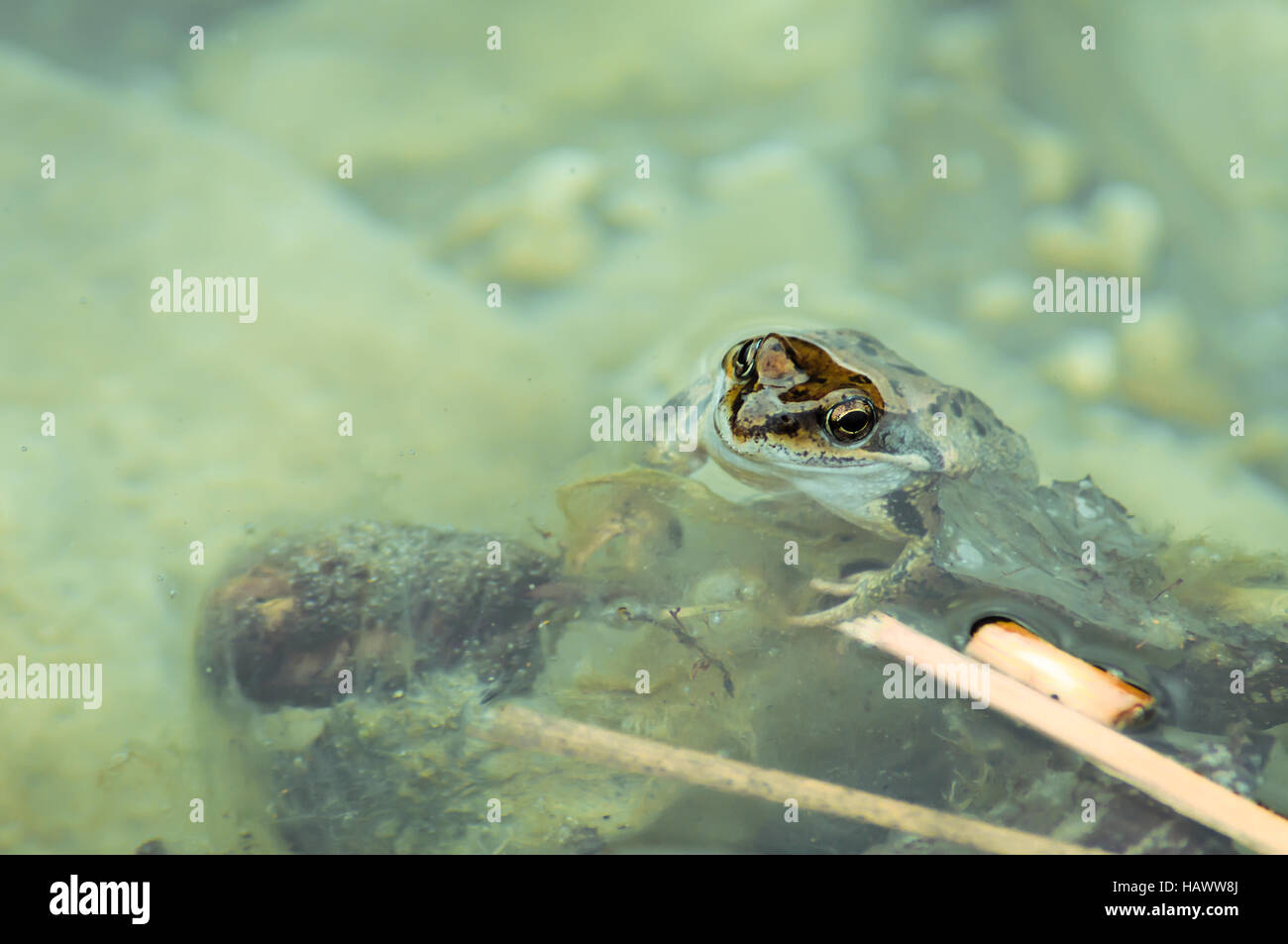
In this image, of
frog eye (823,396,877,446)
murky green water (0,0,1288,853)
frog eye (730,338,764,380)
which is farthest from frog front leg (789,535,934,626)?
frog eye (730,338,764,380)

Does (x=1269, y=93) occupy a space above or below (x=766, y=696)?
above

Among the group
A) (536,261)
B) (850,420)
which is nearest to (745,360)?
(850,420)

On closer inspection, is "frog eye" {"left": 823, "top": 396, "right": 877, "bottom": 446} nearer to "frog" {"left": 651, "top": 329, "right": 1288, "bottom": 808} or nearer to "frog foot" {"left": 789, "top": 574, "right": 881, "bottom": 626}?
"frog" {"left": 651, "top": 329, "right": 1288, "bottom": 808}

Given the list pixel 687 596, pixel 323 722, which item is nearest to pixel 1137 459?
pixel 687 596

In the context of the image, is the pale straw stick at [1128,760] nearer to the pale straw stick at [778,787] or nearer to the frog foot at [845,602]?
the frog foot at [845,602]

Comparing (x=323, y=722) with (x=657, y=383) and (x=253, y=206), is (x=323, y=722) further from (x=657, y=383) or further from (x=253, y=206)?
(x=253, y=206)
